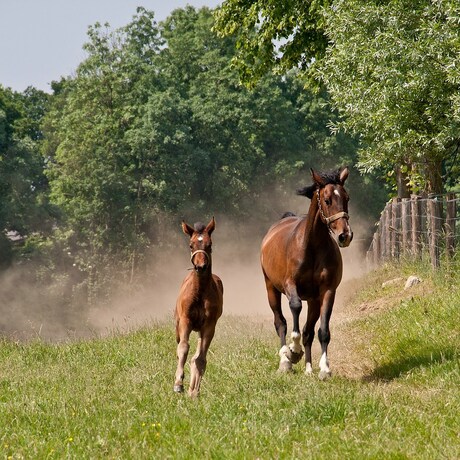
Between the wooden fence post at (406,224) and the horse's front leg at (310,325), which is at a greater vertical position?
the wooden fence post at (406,224)

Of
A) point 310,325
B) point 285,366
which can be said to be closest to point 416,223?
point 310,325

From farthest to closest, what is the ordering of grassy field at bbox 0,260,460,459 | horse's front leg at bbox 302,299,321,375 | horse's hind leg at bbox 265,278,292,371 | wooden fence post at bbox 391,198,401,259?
wooden fence post at bbox 391,198,401,259
horse's hind leg at bbox 265,278,292,371
horse's front leg at bbox 302,299,321,375
grassy field at bbox 0,260,460,459

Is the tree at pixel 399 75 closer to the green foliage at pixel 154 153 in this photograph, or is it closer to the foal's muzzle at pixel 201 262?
the foal's muzzle at pixel 201 262

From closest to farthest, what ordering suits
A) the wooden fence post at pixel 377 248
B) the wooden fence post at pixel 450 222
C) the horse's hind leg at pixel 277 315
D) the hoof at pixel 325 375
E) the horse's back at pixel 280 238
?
the hoof at pixel 325 375
the horse's back at pixel 280 238
the horse's hind leg at pixel 277 315
the wooden fence post at pixel 450 222
the wooden fence post at pixel 377 248

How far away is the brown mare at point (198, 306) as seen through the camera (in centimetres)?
1012

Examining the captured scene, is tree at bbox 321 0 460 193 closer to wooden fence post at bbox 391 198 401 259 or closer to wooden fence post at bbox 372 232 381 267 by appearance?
wooden fence post at bbox 391 198 401 259

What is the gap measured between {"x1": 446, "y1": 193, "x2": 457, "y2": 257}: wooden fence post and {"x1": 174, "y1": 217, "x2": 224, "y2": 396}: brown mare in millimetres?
8921

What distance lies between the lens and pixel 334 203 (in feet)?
36.0

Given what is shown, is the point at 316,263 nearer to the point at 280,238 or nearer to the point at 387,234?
the point at 280,238

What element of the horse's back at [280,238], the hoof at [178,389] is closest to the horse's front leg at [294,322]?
the horse's back at [280,238]

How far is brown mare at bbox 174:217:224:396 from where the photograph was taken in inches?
398

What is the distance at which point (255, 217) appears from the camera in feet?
204

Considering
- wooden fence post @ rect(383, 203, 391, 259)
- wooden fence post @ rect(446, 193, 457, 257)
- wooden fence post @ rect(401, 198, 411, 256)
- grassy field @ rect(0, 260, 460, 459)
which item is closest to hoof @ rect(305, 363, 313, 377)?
grassy field @ rect(0, 260, 460, 459)

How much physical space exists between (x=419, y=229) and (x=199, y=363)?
1400 cm
